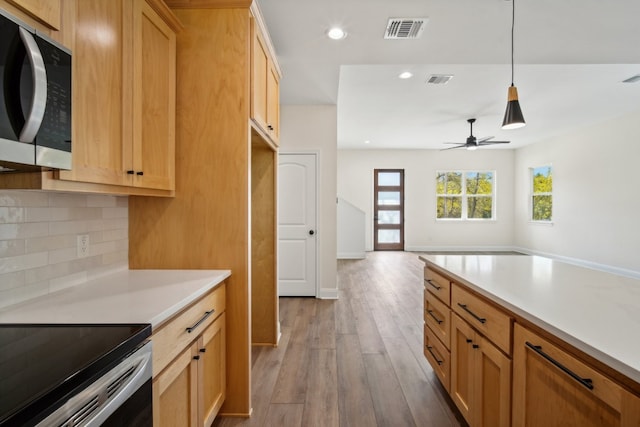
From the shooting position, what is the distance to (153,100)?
1.66m

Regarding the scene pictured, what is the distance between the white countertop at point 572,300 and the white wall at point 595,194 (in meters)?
5.35

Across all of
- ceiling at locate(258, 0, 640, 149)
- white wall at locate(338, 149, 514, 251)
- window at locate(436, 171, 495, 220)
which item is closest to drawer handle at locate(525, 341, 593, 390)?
ceiling at locate(258, 0, 640, 149)

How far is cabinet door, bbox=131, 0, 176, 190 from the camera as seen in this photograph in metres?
1.51

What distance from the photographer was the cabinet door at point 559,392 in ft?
2.74

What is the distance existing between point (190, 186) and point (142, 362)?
3.61 feet

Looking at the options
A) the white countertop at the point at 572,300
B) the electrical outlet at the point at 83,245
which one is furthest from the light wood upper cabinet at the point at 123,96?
the white countertop at the point at 572,300

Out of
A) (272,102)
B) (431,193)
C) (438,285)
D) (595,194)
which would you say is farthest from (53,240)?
(431,193)

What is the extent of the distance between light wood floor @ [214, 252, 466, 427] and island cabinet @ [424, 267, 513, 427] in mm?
298

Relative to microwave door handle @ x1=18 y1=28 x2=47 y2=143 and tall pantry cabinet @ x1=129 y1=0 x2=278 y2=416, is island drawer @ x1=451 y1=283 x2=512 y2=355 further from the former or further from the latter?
microwave door handle @ x1=18 y1=28 x2=47 y2=143

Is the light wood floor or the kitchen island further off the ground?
the kitchen island

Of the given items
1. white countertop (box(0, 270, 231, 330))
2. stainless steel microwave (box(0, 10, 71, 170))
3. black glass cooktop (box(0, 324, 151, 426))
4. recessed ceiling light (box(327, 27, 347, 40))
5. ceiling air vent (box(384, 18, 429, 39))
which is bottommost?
black glass cooktop (box(0, 324, 151, 426))

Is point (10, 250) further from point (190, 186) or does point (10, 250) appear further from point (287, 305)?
point (287, 305)

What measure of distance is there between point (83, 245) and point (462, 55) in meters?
3.12

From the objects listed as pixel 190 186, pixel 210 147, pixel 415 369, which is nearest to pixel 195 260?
pixel 190 186
